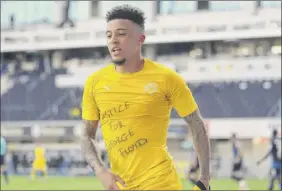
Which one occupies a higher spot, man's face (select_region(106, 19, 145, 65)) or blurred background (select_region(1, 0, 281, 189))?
man's face (select_region(106, 19, 145, 65))

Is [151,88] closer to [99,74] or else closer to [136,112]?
[136,112]

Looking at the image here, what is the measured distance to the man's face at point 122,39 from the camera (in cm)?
431

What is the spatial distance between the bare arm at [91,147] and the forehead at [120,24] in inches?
26.6

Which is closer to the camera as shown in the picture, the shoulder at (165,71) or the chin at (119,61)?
the chin at (119,61)

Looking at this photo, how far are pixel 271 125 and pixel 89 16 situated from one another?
743 inches

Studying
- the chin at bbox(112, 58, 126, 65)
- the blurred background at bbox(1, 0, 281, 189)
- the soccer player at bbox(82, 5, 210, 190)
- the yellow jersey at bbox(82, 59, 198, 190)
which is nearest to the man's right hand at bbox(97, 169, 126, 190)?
the soccer player at bbox(82, 5, 210, 190)

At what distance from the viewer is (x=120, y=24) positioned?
4.36 metres

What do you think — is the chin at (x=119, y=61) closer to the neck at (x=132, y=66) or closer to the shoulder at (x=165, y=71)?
the neck at (x=132, y=66)

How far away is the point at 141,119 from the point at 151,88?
0.20 metres

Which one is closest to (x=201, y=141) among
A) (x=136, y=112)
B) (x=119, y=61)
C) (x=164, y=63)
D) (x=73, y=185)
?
(x=136, y=112)

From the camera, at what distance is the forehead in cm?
435

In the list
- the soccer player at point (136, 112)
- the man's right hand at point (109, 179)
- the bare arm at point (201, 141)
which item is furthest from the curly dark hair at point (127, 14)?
the man's right hand at point (109, 179)

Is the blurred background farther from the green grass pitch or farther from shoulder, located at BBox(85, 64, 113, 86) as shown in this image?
shoulder, located at BBox(85, 64, 113, 86)

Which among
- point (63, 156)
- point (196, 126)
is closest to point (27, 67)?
point (63, 156)
